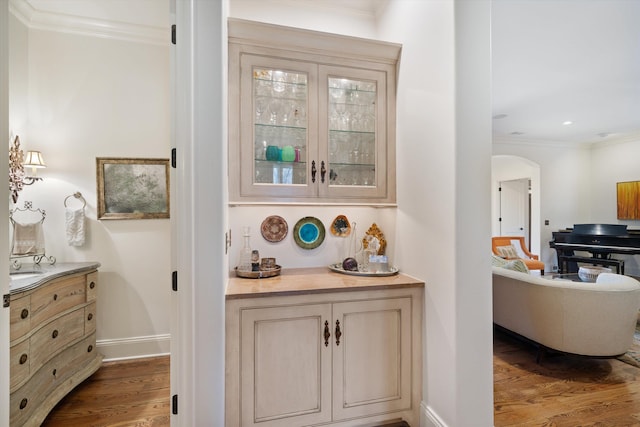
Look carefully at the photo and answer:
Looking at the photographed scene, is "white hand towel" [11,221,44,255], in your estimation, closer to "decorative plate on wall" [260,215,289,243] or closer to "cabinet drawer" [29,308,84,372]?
"cabinet drawer" [29,308,84,372]

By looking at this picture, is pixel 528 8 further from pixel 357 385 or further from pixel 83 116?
pixel 83 116

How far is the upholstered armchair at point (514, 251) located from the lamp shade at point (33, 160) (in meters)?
6.24

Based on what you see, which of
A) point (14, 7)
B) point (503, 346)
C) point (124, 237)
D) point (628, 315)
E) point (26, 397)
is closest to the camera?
point (26, 397)

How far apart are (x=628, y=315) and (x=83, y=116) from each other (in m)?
4.70

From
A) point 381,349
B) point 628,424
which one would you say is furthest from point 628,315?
point 381,349

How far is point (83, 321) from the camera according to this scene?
2252mm

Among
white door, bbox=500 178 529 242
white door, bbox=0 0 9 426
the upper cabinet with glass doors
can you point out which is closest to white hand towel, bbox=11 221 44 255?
white door, bbox=0 0 9 426

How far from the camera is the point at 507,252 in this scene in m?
5.46

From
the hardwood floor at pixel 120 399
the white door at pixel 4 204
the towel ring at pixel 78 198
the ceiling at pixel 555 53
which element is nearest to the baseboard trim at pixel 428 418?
the hardwood floor at pixel 120 399

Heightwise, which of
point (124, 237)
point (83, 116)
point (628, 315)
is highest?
point (83, 116)

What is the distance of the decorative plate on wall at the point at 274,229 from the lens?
2.14 m

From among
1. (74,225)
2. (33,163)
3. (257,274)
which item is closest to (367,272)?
(257,274)

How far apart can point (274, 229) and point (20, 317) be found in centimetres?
146

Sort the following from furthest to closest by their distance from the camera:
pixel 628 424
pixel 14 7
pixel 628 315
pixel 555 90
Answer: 1. pixel 555 90
2. pixel 628 315
3. pixel 14 7
4. pixel 628 424
